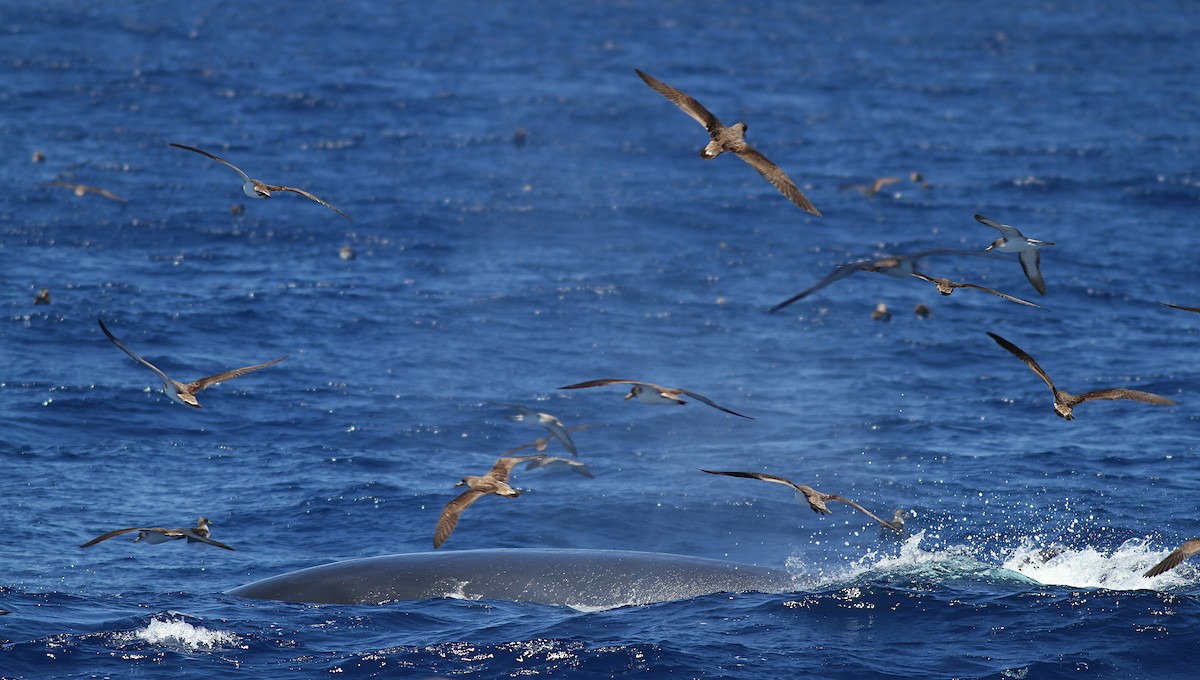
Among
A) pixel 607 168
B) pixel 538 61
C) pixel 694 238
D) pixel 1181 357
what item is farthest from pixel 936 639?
pixel 538 61

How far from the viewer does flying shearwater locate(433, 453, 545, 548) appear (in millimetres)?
15328

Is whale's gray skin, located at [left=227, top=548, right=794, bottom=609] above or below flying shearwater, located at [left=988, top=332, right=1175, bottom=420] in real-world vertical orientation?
below

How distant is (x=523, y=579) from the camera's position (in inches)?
709

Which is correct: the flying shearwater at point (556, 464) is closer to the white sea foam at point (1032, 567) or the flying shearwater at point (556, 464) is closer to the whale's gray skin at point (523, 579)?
the whale's gray skin at point (523, 579)

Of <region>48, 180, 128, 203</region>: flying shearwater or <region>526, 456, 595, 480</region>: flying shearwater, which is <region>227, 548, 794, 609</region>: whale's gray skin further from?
<region>48, 180, 128, 203</region>: flying shearwater

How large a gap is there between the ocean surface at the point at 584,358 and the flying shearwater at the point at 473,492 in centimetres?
152

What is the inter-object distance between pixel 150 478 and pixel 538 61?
48.8m

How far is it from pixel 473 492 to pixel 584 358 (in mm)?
14870

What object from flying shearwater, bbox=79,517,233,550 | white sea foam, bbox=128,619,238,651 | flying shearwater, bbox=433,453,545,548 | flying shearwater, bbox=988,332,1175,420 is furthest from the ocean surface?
flying shearwater, bbox=988,332,1175,420

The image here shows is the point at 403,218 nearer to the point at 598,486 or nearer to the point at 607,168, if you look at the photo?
the point at 607,168

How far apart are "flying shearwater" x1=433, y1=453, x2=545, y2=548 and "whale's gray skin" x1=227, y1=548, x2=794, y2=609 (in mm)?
1334

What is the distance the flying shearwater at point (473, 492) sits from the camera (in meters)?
15.3

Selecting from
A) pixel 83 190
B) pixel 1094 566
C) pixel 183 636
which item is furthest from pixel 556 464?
pixel 83 190

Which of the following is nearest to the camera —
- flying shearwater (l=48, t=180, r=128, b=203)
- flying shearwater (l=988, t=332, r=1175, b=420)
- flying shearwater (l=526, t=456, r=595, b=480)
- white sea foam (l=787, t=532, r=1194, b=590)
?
flying shearwater (l=988, t=332, r=1175, b=420)
